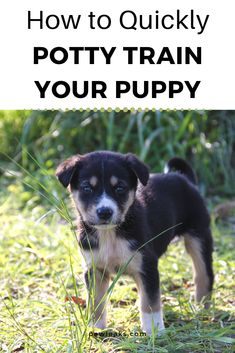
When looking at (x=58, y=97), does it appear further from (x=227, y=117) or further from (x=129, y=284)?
(x=227, y=117)

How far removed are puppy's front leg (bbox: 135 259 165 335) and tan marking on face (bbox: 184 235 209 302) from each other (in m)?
0.88

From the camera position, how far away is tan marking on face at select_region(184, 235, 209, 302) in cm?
532

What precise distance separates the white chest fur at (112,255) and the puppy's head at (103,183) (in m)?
0.17

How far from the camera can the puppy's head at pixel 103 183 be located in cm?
432

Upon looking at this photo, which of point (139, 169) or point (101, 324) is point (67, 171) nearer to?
point (139, 169)

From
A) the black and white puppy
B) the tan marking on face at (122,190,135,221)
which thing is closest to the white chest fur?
the black and white puppy

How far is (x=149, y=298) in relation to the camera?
4.45m

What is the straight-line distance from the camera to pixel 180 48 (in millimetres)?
5746

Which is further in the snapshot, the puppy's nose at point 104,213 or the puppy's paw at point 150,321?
the puppy's paw at point 150,321

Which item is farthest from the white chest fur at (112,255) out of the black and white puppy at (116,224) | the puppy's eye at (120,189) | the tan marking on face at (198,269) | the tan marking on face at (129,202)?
the tan marking on face at (198,269)

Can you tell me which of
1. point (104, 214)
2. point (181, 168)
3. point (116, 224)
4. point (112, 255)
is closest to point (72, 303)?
point (112, 255)

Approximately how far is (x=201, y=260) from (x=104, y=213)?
4.54 feet

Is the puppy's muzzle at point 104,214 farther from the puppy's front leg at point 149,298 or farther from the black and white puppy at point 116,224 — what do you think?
the puppy's front leg at point 149,298

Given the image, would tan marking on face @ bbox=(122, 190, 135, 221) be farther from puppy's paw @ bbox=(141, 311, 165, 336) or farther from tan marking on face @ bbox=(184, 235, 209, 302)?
tan marking on face @ bbox=(184, 235, 209, 302)
